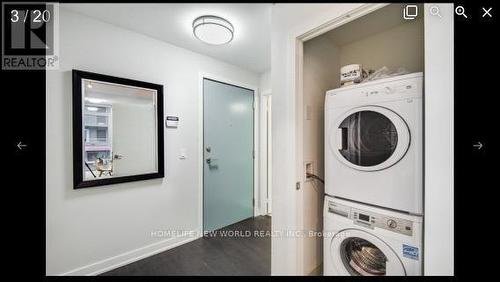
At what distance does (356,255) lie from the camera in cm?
145

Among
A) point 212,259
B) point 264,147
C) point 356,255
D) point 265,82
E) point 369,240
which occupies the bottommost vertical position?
point 212,259

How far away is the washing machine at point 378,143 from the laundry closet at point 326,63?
203 millimetres

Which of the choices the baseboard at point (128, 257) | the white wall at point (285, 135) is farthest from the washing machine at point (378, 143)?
the baseboard at point (128, 257)

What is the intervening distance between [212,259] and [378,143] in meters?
1.86

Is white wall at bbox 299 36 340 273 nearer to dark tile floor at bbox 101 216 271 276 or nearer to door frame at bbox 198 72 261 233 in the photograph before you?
dark tile floor at bbox 101 216 271 276

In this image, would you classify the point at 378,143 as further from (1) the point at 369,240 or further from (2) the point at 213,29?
(2) the point at 213,29

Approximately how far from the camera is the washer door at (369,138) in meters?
1.19

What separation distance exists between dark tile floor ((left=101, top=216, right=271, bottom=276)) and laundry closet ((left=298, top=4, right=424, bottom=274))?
60 centimetres

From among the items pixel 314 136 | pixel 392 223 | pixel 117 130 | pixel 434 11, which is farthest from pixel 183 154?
pixel 434 11

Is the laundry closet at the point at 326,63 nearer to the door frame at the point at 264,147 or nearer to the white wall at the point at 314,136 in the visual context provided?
the white wall at the point at 314,136
